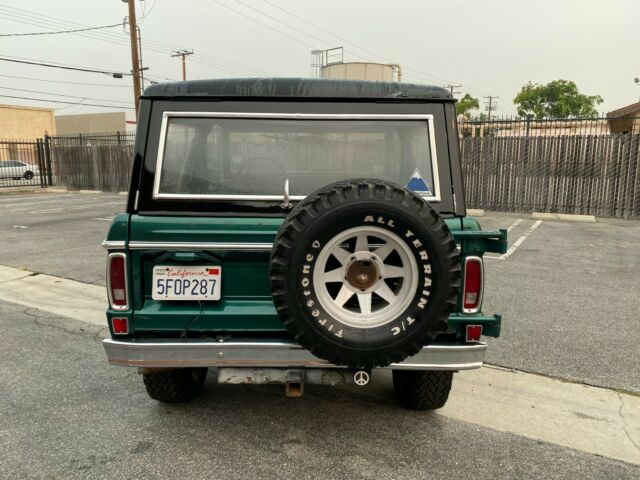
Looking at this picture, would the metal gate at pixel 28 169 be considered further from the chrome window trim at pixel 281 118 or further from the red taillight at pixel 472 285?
the red taillight at pixel 472 285

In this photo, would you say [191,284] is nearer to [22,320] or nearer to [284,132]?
[284,132]

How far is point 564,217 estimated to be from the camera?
12.7 m

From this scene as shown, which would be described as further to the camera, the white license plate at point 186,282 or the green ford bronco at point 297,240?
the white license plate at point 186,282

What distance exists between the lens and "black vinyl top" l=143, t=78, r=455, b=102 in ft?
9.37

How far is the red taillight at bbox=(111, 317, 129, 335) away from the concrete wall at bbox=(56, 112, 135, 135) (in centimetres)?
5862

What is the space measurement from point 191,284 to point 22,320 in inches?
142

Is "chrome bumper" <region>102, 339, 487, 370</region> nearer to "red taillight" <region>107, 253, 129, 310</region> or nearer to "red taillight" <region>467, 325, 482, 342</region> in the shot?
"red taillight" <region>467, 325, 482, 342</region>

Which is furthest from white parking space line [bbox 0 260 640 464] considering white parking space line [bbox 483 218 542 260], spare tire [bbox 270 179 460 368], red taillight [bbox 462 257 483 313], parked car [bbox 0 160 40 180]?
parked car [bbox 0 160 40 180]

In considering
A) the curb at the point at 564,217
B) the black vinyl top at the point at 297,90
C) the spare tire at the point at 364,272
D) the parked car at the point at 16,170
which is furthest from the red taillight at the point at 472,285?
the parked car at the point at 16,170

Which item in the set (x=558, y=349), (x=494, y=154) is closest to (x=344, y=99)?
(x=558, y=349)

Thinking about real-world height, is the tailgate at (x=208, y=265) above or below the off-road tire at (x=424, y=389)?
above

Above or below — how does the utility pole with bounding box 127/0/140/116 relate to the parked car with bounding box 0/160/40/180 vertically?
above

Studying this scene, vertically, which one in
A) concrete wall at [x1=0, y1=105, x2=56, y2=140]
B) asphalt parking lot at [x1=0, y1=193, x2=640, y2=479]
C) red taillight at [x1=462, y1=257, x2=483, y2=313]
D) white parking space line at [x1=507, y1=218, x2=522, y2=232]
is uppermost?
concrete wall at [x1=0, y1=105, x2=56, y2=140]

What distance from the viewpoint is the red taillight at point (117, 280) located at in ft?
8.70
